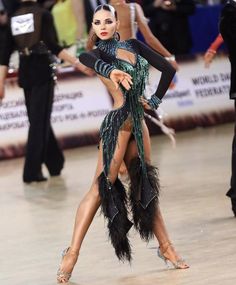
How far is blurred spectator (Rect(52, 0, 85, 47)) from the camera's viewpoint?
15.1 m

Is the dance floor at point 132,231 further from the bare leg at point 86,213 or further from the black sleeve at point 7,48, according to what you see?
the black sleeve at point 7,48

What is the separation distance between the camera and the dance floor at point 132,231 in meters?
6.93

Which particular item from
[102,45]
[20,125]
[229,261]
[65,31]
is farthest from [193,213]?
[65,31]

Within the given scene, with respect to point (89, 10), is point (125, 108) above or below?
above

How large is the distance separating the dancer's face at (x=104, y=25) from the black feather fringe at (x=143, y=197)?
835mm

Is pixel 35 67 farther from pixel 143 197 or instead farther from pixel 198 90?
pixel 143 197

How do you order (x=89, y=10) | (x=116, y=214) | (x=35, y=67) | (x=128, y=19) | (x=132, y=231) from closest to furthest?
(x=116, y=214)
(x=132, y=231)
(x=128, y=19)
(x=35, y=67)
(x=89, y=10)

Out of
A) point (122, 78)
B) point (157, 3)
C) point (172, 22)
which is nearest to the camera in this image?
point (122, 78)

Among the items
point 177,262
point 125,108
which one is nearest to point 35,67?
point 125,108

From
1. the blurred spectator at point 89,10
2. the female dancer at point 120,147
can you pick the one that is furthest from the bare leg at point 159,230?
the blurred spectator at point 89,10

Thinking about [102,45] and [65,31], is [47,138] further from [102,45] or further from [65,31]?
[102,45]

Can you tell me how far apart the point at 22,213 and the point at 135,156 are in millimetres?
3134

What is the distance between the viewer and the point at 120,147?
6.85m

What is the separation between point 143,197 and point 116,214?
238 mm
